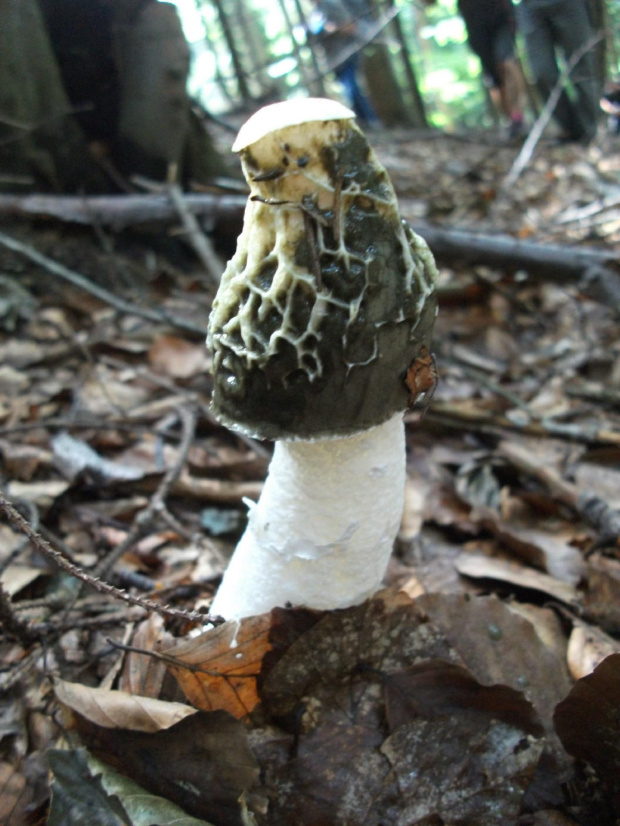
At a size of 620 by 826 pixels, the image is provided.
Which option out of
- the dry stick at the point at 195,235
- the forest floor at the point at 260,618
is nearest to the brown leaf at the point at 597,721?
the forest floor at the point at 260,618

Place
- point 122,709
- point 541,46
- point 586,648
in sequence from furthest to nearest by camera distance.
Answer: point 541,46 < point 586,648 < point 122,709

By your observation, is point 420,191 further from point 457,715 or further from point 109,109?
point 457,715

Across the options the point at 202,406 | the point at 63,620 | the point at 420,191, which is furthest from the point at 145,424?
the point at 420,191

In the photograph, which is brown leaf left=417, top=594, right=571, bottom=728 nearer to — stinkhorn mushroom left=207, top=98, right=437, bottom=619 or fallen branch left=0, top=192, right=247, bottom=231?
stinkhorn mushroom left=207, top=98, right=437, bottom=619

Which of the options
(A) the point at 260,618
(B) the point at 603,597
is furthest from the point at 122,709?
(B) the point at 603,597

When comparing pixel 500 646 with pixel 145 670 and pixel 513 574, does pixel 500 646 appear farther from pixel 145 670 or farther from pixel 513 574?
pixel 145 670

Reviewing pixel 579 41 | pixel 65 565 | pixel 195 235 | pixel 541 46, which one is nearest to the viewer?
pixel 65 565
